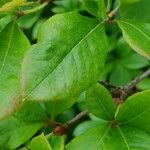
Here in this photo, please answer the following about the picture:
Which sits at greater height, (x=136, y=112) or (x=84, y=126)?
(x=136, y=112)

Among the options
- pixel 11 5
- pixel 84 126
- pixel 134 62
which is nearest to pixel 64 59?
pixel 11 5

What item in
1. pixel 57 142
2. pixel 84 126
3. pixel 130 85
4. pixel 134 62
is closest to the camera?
pixel 57 142

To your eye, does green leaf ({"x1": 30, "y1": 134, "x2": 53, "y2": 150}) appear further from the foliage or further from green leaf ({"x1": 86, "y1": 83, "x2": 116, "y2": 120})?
green leaf ({"x1": 86, "y1": 83, "x2": 116, "y2": 120})

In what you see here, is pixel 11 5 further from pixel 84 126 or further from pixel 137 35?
pixel 84 126

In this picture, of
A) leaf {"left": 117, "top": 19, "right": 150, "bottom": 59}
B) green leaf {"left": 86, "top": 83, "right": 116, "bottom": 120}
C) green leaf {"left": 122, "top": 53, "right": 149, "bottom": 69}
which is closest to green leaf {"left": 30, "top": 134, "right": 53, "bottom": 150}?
green leaf {"left": 86, "top": 83, "right": 116, "bottom": 120}

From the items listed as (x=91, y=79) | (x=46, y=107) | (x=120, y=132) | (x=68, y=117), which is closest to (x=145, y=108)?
(x=120, y=132)
